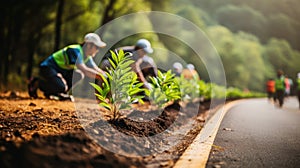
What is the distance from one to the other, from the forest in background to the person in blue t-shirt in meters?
6.36

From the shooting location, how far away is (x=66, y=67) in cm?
705

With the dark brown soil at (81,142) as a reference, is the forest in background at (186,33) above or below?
above

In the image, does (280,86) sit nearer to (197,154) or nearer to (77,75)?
(77,75)

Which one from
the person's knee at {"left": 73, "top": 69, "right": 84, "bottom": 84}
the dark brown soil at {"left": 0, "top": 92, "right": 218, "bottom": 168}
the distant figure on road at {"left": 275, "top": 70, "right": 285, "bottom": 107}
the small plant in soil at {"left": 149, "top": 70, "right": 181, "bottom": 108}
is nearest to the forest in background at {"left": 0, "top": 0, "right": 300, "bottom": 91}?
the person's knee at {"left": 73, "top": 69, "right": 84, "bottom": 84}

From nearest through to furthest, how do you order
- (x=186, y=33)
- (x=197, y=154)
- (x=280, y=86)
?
(x=197, y=154) → (x=280, y=86) → (x=186, y=33)

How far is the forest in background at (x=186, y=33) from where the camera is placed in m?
18.1

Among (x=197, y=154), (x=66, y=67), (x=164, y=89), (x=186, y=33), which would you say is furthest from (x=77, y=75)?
(x=186, y=33)

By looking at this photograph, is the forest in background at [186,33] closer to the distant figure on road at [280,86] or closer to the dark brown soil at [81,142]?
the distant figure on road at [280,86]

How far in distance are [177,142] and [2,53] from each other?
17054mm

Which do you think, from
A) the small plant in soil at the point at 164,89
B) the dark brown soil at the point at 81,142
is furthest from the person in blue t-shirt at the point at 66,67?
the dark brown soil at the point at 81,142

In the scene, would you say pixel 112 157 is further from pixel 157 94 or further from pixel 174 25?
pixel 174 25

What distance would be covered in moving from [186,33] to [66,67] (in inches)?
2060

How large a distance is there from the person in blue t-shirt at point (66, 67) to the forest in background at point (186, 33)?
6.36 meters

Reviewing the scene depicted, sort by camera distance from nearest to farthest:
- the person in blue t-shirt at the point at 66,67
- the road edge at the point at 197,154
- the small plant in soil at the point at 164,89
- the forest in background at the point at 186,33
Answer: the road edge at the point at 197,154
the small plant in soil at the point at 164,89
the person in blue t-shirt at the point at 66,67
the forest in background at the point at 186,33
